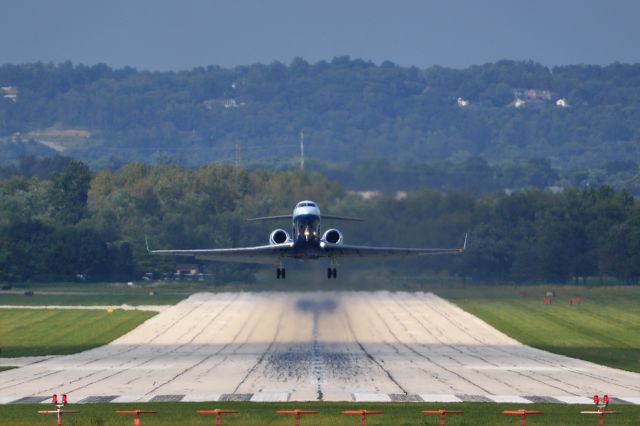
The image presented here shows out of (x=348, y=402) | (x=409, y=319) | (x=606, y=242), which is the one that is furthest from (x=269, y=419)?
(x=606, y=242)

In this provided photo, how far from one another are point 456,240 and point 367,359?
56.5 meters

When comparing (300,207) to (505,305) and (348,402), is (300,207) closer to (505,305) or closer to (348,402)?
(348,402)

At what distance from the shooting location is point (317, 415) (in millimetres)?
55688

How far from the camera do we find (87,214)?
183250mm

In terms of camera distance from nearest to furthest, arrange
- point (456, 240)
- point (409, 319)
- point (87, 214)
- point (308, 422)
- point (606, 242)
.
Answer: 1. point (308, 422)
2. point (409, 319)
3. point (456, 240)
4. point (606, 242)
5. point (87, 214)

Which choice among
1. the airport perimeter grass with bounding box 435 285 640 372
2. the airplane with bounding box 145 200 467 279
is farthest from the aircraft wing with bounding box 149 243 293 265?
the airport perimeter grass with bounding box 435 285 640 372

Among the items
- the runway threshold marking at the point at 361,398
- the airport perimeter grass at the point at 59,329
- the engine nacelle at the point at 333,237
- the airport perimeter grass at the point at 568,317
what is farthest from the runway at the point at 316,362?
the engine nacelle at the point at 333,237

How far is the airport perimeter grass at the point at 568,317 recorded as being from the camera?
298 ft

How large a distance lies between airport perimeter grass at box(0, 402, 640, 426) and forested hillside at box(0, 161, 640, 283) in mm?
72181

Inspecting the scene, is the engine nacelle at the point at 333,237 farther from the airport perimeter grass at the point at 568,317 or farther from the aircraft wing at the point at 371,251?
the airport perimeter grass at the point at 568,317

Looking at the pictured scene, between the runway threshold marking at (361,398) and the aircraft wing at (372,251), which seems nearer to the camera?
the runway threshold marking at (361,398)

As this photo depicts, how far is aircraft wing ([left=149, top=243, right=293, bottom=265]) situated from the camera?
85.1 m

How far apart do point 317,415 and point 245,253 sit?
33.7 m

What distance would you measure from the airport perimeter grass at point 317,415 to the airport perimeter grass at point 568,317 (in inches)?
837
